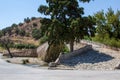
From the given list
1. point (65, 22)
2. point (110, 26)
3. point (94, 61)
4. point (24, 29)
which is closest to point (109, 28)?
point (110, 26)

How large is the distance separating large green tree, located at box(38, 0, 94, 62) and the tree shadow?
257cm

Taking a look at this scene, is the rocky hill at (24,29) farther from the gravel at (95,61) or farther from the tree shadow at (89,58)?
the tree shadow at (89,58)

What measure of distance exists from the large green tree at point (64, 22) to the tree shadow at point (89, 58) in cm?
257

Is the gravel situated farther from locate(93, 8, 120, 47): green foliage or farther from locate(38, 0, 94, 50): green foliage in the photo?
locate(93, 8, 120, 47): green foliage

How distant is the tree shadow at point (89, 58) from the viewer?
39.3 meters

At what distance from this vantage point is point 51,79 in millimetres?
23719

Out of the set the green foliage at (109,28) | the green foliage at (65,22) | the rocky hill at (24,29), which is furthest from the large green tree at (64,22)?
the rocky hill at (24,29)

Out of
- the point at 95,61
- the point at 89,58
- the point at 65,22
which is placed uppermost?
the point at 65,22

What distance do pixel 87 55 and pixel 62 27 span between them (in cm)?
490

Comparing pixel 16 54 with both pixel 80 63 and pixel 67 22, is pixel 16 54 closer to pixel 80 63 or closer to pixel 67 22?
pixel 67 22

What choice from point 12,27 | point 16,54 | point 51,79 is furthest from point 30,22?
point 51,79

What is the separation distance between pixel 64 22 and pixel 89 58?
6242mm

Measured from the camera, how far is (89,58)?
4103 cm

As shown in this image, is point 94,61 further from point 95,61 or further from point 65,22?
point 65,22
